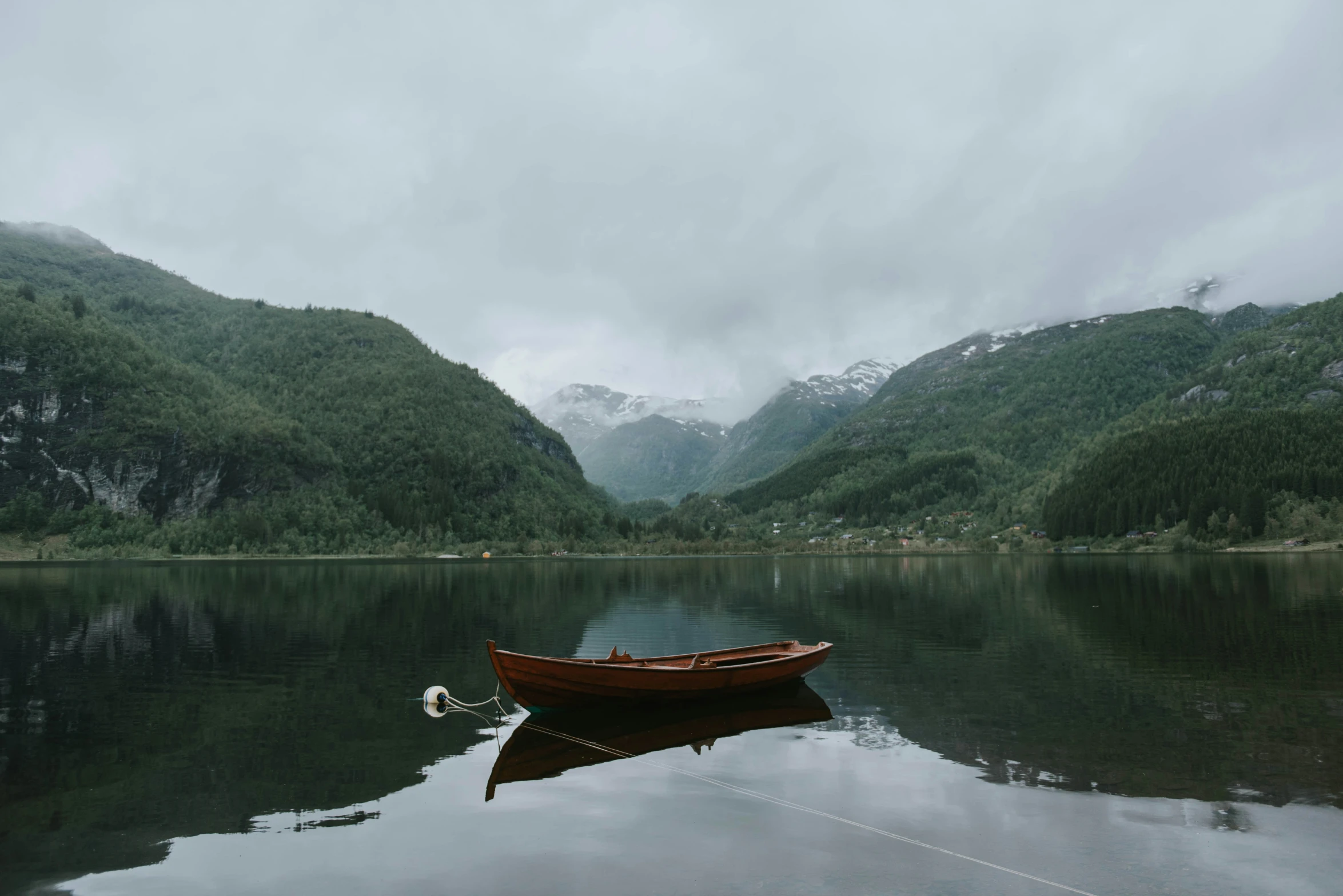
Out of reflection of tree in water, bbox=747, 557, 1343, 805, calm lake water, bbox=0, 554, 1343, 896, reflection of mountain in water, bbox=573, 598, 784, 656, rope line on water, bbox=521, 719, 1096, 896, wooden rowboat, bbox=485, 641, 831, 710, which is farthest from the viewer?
reflection of mountain in water, bbox=573, 598, 784, 656

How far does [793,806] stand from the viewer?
21.6 m

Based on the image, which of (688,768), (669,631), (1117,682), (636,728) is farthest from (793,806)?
(669,631)

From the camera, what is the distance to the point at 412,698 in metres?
34.6

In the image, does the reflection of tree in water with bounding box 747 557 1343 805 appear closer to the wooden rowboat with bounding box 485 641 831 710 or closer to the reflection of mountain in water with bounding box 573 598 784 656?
the wooden rowboat with bounding box 485 641 831 710

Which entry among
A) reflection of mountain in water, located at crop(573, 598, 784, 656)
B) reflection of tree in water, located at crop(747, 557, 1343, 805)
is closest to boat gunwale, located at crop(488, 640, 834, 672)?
reflection of tree in water, located at crop(747, 557, 1343, 805)

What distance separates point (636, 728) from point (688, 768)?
18.0 ft

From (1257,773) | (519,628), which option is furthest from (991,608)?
(1257,773)

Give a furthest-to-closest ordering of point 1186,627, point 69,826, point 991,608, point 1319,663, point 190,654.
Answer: point 991,608 < point 1186,627 < point 190,654 < point 1319,663 < point 69,826

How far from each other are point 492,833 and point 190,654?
35.7m

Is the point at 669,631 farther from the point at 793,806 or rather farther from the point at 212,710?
the point at 793,806

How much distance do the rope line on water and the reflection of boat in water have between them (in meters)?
0.14

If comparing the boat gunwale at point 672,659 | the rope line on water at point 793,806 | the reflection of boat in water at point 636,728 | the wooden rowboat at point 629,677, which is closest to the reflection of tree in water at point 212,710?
the reflection of boat in water at point 636,728

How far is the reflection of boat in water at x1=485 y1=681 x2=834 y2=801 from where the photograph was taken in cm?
2594

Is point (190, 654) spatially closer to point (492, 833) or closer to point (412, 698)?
point (412, 698)
